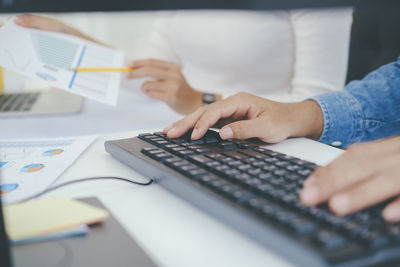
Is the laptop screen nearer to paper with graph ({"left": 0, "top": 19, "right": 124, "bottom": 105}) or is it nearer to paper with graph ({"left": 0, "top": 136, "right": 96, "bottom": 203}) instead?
paper with graph ({"left": 0, "top": 136, "right": 96, "bottom": 203})

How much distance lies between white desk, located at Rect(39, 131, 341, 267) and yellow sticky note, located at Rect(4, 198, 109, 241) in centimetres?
4

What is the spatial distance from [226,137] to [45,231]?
0.28 metres

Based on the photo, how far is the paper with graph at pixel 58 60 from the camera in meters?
0.64

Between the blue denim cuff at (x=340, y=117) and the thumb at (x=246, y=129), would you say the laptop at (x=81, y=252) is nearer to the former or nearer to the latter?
the thumb at (x=246, y=129)

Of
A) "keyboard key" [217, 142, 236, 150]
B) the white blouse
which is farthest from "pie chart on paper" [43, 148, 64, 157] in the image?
the white blouse

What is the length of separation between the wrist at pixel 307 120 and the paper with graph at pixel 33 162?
0.32 meters

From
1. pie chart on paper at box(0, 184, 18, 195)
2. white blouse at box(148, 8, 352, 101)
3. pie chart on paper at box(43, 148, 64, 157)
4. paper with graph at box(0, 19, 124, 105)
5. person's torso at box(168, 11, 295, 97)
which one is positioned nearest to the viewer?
pie chart on paper at box(0, 184, 18, 195)

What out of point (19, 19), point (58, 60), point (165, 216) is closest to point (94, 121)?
point (58, 60)

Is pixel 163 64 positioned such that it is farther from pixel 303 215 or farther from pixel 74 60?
pixel 303 215

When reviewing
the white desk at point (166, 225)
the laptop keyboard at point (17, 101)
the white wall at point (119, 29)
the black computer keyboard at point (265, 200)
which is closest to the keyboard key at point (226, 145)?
the black computer keyboard at point (265, 200)

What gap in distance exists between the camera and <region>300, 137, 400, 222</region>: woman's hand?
278mm

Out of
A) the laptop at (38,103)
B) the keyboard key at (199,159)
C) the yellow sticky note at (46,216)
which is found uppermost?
the keyboard key at (199,159)

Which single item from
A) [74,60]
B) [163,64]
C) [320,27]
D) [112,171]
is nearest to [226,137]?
[112,171]

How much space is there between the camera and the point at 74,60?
751 millimetres
